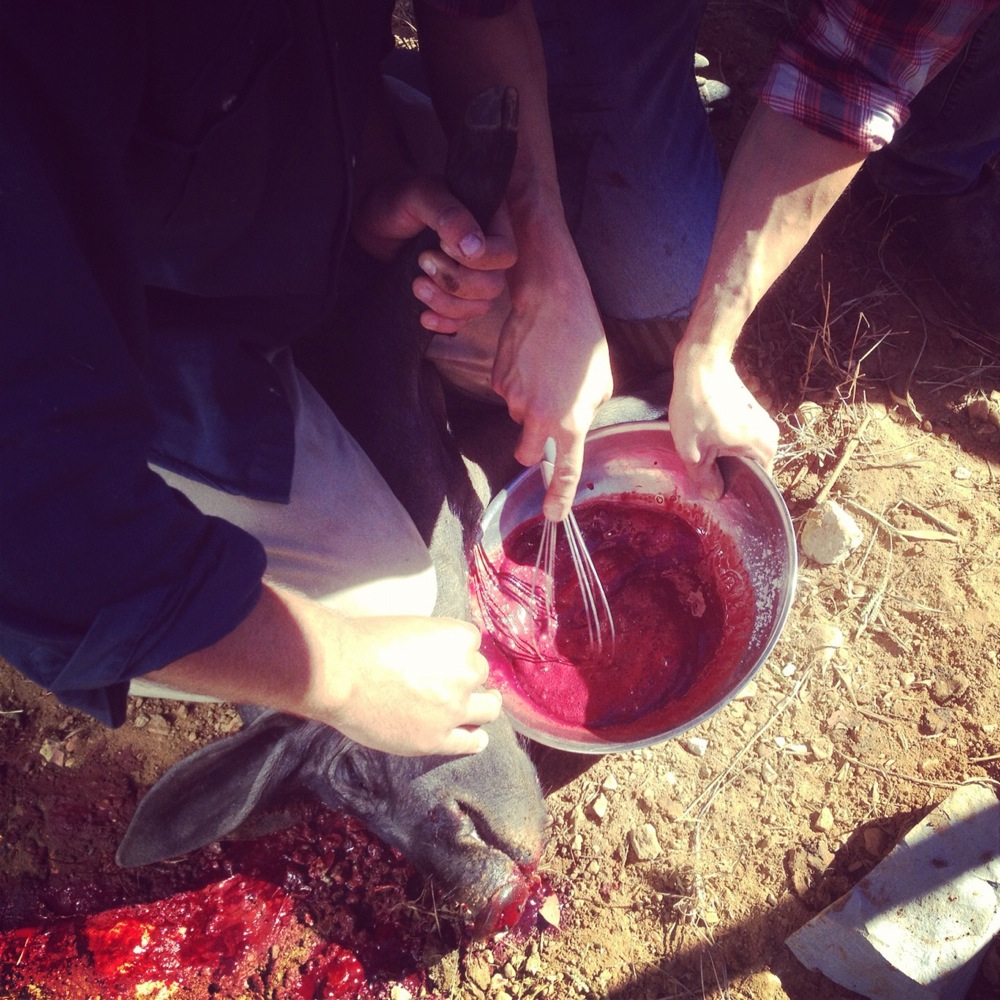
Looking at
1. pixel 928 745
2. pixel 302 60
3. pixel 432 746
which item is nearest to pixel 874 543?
pixel 928 745

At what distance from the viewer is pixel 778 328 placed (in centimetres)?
233

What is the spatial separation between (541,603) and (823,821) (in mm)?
799

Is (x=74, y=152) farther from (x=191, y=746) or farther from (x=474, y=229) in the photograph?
(x=191, y=746)

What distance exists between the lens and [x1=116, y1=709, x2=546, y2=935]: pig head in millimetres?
1604

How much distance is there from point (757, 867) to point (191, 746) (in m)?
1.40

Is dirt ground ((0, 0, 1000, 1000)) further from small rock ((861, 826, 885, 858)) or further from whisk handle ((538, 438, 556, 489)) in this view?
whisk handle ((538, 438, 556, 489))

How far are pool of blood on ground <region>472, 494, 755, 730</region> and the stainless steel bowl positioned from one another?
0.03 metres

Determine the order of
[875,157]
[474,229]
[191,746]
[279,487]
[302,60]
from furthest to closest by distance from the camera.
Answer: [875,157] → [191,746] → [279,487] → [474,229] → [302,60]

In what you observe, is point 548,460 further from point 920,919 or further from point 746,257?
point 920,919

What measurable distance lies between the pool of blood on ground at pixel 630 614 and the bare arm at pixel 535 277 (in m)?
0.33

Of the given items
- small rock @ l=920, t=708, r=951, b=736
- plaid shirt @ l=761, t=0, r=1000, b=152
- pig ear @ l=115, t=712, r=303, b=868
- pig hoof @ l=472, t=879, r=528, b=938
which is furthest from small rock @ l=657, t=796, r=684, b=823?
plaid shirt @ l=761, t=0, r=1000, b=152

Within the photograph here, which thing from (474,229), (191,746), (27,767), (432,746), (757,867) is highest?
(474,229)

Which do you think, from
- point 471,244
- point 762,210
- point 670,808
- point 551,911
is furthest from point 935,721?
point 471,244

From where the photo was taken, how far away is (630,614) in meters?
1.87
